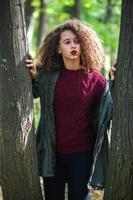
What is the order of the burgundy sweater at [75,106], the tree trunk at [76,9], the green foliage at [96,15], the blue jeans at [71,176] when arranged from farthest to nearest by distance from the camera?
the green foliage at [96,15] → the tree trunk at [76,9] → the blue jeans at [71,176] → the burgundy sweater at [75,106]

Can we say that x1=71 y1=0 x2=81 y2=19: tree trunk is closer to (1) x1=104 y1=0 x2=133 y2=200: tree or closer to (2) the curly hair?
(2) the curly hair

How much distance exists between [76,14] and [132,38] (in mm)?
10770

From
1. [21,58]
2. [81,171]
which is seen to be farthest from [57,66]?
[81,171]

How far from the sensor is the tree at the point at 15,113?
4398mm

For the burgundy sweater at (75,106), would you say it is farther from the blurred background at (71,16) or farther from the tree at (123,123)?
the blurred background at (71,16)

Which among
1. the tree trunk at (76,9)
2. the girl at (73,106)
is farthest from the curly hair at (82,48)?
the tree trunk at (76,9)

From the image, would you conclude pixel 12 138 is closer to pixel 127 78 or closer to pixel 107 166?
pixel 107 166

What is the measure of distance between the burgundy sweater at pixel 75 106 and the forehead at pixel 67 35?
330 mm

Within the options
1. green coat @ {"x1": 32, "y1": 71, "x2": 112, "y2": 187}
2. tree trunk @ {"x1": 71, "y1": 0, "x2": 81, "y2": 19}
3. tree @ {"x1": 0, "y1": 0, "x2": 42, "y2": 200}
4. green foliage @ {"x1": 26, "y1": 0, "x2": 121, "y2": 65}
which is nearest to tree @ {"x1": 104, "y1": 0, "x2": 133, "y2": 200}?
green coat @ {"x1": 32, "y1": 71, "x2": 112, "y2": 187}

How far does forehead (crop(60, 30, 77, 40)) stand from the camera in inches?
179

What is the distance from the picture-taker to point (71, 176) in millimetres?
4715

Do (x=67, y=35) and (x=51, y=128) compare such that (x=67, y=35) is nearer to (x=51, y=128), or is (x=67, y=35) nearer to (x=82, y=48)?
(x=82, y=48)

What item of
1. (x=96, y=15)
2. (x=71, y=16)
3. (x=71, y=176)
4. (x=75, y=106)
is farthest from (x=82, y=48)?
(x=96, y=15)

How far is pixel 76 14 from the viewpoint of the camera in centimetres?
1480
